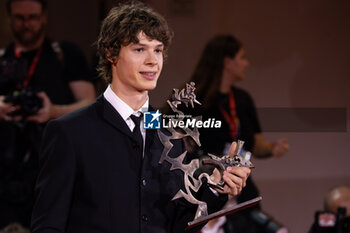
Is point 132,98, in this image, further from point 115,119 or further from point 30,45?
point 30,45

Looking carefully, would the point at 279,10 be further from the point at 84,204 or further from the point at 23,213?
the point at 84,204

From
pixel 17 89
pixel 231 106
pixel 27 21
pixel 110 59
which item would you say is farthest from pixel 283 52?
pixel 110 59

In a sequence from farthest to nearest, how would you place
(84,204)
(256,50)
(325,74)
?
(256,50) → (325,74) → (84,204)

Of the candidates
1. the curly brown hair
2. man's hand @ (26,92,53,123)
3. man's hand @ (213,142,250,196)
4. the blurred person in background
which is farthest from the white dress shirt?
the blurred person in background

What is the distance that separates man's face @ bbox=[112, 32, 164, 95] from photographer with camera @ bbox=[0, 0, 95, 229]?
126cm

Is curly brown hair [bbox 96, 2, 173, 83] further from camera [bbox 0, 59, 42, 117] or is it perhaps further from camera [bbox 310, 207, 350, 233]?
camera [bbox 310, 207, 350, 233]

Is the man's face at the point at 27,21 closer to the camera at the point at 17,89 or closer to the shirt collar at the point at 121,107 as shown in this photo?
the camera at the point at 17,89

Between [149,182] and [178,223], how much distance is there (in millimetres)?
147

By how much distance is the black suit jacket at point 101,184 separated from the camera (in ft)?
5.84

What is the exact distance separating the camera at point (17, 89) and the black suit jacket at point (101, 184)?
1.24 meters

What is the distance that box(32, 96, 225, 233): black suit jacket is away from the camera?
1.78 meters

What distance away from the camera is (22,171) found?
312 centimetres

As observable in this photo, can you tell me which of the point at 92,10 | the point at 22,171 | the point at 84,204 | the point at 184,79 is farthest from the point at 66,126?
the point at 92,10

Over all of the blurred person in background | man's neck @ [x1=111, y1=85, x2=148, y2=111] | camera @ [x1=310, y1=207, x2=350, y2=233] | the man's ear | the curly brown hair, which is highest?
the curly brown hair
